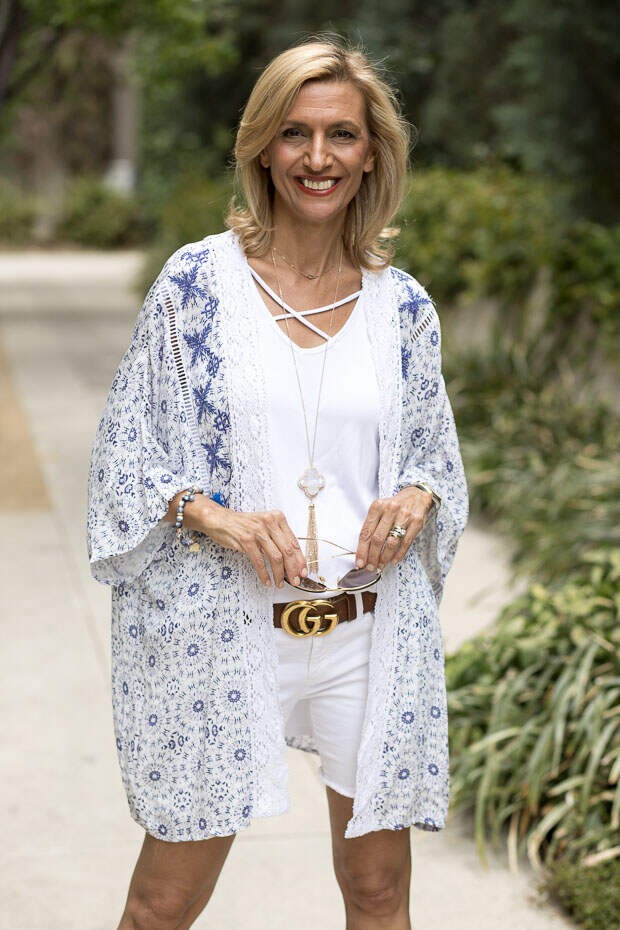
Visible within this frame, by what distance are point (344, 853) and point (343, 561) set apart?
570 mm

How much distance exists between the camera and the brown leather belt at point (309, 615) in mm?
2314

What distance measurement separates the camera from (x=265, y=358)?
229cm

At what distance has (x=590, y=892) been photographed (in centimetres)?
324

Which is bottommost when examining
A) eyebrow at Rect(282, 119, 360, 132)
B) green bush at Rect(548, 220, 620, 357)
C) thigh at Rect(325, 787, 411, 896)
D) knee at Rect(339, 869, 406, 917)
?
green bush at Rect(548, 220, 620, 357)

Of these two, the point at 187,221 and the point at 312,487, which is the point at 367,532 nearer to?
the point at 312,487

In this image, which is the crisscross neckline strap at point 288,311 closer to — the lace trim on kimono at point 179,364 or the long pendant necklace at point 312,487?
the long pendant necklace at point 312,487

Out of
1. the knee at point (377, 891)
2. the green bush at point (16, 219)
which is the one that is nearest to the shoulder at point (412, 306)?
the knee at point (377, 891)

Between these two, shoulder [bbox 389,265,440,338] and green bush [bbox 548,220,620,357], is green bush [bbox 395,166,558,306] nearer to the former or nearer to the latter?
green bush [bbox 548,220,620,357]

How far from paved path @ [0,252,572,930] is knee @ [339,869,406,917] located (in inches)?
36.9

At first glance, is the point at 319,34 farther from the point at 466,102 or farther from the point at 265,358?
the point at 466,102

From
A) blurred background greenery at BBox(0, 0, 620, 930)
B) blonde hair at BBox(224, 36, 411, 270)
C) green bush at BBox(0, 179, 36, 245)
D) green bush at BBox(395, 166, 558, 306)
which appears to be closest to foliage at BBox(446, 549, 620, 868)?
blurred background greenery at BBox(0, 0, 620, 930)

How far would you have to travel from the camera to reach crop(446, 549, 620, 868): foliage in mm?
3529

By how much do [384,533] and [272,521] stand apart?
208 millimetres

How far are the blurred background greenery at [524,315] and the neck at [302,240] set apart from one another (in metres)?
0.38
